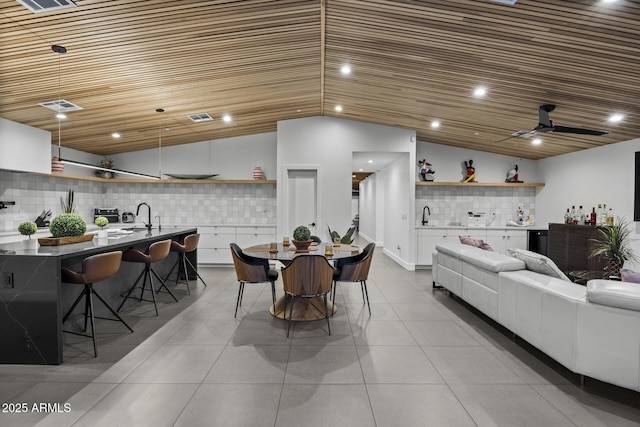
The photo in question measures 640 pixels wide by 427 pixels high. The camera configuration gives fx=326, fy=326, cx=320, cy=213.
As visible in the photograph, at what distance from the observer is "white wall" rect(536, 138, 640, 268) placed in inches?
203

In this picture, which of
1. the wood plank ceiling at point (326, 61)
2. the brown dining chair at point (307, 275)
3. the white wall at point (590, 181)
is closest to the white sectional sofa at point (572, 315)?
the brown dining chair at point (307, 275)

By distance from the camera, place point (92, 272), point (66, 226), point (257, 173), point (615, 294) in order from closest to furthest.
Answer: point (615, 294) → point (92, 272) → point (66, 226) → point (257, 173)

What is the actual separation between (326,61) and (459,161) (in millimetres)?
4464

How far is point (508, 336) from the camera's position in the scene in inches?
129

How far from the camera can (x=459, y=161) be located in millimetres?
7363

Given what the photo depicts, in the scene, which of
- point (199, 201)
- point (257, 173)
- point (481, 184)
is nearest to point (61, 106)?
point (199, 201)

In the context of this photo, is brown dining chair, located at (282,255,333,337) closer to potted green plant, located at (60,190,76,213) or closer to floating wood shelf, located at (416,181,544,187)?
floating wood shelf, located at (416,181,544,187)

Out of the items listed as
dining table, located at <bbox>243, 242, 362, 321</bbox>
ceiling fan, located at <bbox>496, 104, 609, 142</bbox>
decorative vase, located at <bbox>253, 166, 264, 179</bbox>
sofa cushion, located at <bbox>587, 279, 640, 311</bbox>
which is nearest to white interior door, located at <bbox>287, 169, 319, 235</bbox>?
decorative vase, located at <bbox>253, 166, 264, 179</bbox>

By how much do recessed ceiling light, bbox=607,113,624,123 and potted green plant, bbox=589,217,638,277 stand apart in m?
1.53

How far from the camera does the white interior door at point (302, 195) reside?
6680 millimetres

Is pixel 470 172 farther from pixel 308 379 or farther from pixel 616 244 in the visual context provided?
pixel 308 379

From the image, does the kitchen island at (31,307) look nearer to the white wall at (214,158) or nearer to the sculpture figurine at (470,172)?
the white wall at (214,158)

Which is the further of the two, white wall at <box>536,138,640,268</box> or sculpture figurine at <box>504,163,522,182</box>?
sculpture figurine at <box>504,163,522,182</box>

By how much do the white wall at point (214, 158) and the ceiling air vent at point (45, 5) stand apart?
4813mm
